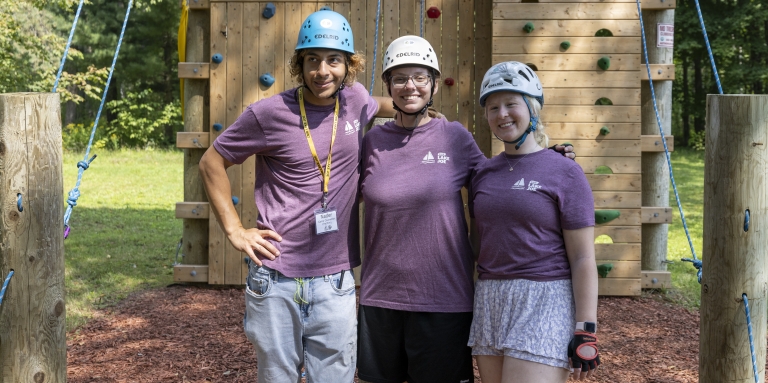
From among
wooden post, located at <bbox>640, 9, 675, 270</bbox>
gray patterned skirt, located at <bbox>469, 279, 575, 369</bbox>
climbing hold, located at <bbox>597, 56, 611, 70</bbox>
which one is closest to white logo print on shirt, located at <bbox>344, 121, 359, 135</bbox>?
gray patterned skirt, located at <bbox>469, 279, 575, 369</bbox>

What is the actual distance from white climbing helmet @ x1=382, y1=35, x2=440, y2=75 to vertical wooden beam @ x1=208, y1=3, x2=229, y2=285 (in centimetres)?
413

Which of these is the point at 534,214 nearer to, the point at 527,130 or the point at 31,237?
the point at 527,130

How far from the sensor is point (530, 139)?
325cm

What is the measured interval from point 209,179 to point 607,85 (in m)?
4.60

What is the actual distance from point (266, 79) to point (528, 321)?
184 inches

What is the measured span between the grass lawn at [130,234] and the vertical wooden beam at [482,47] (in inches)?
89.1

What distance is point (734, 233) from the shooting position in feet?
10.7

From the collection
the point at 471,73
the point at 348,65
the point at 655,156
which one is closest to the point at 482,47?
the point at 471,73

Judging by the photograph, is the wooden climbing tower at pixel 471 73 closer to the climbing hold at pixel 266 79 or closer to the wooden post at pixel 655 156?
the climbing hold at pixel 266 79

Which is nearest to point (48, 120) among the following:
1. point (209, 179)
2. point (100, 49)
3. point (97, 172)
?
point (209, 179)

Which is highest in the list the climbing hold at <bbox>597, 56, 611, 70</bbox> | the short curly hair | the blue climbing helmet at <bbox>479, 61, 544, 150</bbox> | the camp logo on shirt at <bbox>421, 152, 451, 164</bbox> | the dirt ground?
the climbing hold at <bbox>597, 56, 611, 70</bbox>

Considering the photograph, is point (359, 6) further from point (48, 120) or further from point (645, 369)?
point (48, 120)

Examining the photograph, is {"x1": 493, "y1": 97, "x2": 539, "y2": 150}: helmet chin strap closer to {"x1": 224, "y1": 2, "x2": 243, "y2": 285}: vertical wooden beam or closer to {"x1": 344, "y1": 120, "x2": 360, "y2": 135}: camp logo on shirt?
{"x1": 344, "y1": 120, "x2": 360, "y2": 135}: camp logo on shirt

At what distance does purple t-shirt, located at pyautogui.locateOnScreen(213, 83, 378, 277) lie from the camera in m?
3.42
